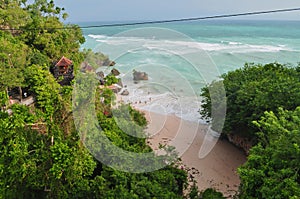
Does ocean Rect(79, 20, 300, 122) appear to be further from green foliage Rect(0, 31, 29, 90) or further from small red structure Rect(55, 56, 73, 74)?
green foliage Rect(0, 31, 29, 90)

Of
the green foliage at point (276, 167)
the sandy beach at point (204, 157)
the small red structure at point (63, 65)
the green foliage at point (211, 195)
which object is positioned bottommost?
the sandy beach at point (204, 157)

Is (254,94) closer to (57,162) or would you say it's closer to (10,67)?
(57,162)

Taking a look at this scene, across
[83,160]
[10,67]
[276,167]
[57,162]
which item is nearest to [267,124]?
[276,167]

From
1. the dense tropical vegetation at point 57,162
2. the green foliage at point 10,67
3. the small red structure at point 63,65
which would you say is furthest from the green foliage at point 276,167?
the small red structure at point 63,65

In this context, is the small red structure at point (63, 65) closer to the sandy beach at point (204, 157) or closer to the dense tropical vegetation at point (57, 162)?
the sandy beach at point (204, 157)

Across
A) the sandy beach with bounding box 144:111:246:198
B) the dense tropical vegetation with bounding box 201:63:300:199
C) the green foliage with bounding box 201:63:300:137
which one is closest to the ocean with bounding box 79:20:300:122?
the green foliage with bounding box 201:63:300:137

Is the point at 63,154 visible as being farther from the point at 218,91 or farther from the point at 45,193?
the point at 218,91
